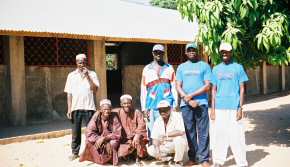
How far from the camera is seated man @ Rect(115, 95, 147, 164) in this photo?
5387 millimetres

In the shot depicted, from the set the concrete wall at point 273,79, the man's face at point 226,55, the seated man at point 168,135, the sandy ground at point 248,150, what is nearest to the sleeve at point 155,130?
the seated man at point 168,135

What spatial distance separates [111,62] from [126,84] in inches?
455

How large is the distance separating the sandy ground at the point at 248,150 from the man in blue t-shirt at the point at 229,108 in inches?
16.9

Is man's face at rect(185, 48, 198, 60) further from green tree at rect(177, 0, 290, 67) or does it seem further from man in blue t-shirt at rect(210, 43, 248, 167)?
green tree at rect(177, 0, 290, 67)

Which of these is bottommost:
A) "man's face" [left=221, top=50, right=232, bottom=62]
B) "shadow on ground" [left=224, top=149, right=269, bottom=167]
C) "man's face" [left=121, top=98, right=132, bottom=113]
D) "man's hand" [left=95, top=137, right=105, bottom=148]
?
"shadow on ground" [left=224, top=149, right=269, bottom=167]

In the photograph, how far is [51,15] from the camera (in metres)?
9.47

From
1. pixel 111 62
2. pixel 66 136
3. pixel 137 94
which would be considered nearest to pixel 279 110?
pixel 137 94

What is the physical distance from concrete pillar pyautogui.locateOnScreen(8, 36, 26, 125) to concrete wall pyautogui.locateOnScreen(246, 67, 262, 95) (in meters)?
9.60

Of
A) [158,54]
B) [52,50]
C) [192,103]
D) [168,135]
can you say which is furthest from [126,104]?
[52,50]

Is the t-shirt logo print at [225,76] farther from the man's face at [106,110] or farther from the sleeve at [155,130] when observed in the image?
the man's face at [106,110]

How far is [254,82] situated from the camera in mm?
15672

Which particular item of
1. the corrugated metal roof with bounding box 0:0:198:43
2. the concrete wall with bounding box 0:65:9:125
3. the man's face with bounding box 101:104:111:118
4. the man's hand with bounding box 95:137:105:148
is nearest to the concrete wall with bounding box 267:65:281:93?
the corrugated metal roof with bounding box 0:0:198:43

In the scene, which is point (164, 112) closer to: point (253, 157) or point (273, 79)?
point (253, 157)

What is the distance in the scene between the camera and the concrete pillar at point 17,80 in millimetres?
8555
